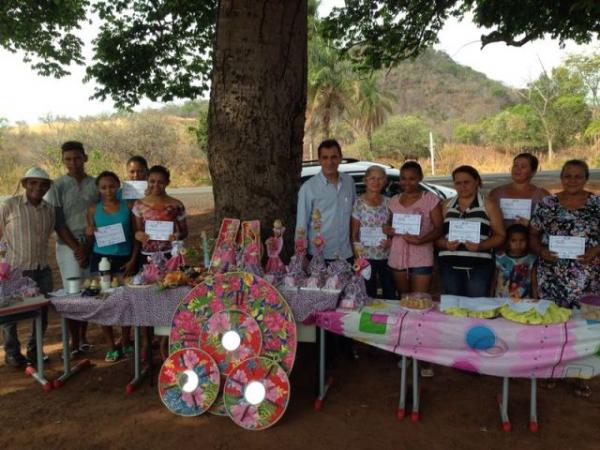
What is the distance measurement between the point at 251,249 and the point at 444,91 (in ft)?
236

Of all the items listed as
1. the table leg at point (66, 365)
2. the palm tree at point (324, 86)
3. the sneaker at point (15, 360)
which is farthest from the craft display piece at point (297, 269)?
the palm tree at point (324, 86)

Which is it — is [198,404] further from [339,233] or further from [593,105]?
[593,105]

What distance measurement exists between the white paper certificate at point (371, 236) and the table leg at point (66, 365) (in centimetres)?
247

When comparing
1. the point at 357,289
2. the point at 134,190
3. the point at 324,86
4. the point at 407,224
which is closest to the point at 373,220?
the point at 407,224

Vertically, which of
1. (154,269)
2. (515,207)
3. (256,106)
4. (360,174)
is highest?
(256,106)

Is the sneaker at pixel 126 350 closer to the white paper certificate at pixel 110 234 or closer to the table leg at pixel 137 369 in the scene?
the table leg at pixel 137 369

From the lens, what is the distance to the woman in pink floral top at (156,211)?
156 inches

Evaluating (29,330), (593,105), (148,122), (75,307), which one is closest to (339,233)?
(75,307)

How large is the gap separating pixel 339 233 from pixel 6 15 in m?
8.02

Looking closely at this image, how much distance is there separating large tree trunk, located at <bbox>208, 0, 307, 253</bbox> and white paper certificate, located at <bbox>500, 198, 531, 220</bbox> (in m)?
1.82

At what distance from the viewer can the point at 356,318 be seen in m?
3.25

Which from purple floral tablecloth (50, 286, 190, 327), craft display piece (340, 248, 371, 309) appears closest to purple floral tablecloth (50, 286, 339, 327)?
purple floral tablecloth (50, 286, 190, 327)

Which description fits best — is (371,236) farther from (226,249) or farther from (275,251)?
(226,249)

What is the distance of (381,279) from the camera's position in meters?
4.03
